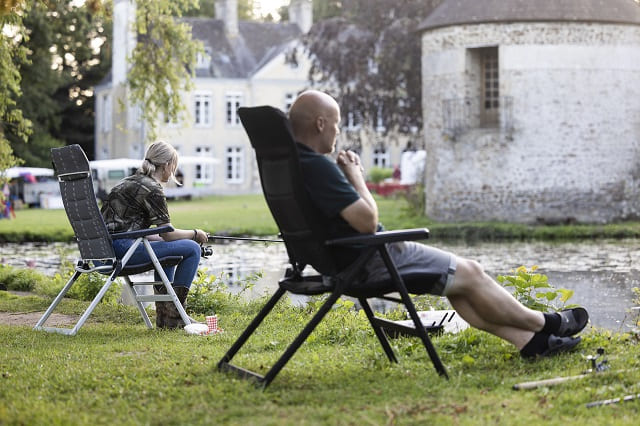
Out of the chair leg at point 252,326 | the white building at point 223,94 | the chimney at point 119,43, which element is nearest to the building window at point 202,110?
the white building at point 223,94

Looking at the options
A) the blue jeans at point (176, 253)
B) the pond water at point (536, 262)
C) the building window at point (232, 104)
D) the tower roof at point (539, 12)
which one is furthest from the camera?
the building window at point (232, 104)

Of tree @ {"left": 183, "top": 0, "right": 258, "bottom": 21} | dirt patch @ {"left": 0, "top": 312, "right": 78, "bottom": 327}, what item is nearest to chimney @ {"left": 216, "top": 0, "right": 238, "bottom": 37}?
tree @ {"left": 183, "top": 0, "right": 258, "bottom": 21}

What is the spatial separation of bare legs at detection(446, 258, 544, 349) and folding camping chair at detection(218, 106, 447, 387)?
23cm

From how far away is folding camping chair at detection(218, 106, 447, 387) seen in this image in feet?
17.5

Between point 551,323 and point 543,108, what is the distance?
24.1 metres

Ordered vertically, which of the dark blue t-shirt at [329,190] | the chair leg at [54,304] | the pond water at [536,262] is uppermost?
the dark blue t-shirt at [329,190]

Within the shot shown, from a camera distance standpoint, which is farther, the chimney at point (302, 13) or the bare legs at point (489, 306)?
the chimney at point (302, 13)

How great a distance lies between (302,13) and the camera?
198 ft

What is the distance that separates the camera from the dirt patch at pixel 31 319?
8752 mm

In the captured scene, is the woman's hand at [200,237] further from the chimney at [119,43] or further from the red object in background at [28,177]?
the chimney at [119,43]

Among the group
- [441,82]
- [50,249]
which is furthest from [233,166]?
[50,249]

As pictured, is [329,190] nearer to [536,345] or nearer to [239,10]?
[536,345]

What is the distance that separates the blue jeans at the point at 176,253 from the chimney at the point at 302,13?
52.5 meters

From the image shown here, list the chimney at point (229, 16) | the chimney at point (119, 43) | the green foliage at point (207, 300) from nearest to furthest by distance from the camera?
the green foliage at point (207, 300) → the chimney at point (119, 43) → the chimney at point (229, 16)
